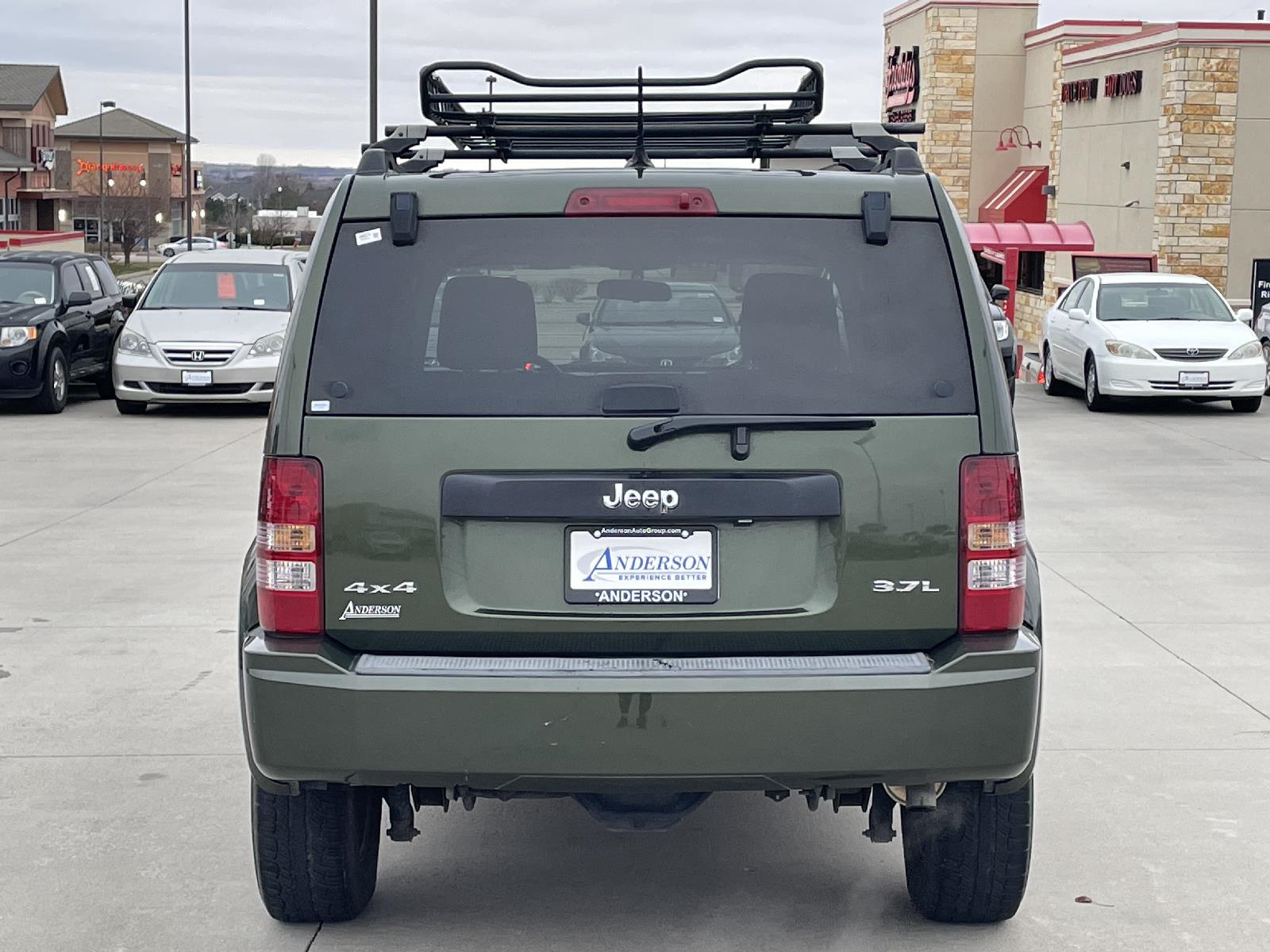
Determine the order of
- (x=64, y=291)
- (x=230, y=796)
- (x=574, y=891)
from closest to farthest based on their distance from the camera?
(x=574, y=891) < (x=230, y=796) < (x=64, y=291)

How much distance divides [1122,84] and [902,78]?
14.4 meters

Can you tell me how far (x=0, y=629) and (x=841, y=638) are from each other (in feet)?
17.8

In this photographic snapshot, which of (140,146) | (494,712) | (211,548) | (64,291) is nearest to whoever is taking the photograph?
(494,712)

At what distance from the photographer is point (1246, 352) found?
1902cm

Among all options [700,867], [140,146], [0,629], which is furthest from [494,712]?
[140,146]

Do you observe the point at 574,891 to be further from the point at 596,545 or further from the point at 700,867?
the point at 596,545

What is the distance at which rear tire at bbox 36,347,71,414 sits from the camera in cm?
1834

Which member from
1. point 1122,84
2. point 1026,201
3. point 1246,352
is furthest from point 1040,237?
point 1246,352

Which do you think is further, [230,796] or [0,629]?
[0,629]

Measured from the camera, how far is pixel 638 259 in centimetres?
397

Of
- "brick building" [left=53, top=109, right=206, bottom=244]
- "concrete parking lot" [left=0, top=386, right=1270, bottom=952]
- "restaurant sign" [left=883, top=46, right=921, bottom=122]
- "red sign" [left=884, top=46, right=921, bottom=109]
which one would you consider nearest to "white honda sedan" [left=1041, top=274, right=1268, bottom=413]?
"concrete parking lot" [left=0, top=386, right=1270, bottom=952]

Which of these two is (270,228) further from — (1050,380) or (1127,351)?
(1127,351)

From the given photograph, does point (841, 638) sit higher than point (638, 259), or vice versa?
point (638, 259)

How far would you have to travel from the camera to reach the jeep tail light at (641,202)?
13.0 feet
